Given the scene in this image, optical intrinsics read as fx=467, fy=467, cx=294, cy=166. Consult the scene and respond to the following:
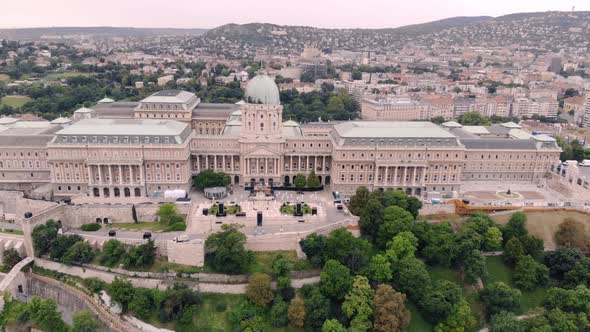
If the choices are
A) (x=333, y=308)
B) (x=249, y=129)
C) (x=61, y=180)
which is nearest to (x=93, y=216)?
(x=61, y=180)

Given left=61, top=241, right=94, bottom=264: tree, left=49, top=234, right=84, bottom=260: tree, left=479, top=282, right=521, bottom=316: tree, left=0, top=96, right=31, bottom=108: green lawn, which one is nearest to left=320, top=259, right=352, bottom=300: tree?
left=479, top=282, right=521, bottom=316: tree

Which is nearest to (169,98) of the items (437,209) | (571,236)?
(437,209)

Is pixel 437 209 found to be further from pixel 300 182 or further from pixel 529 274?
pixel 300 182

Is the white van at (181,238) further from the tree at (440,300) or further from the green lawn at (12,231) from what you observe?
the tree at (440,300)

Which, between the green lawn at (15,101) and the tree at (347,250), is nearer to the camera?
the tree at (347,250)

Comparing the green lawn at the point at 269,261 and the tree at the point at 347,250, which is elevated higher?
the tree at the point at 347,250

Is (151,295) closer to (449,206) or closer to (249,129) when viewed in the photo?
(249,129)

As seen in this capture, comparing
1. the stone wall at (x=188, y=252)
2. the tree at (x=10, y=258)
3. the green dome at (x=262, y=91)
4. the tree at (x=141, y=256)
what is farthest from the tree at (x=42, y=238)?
the green dome at (x=262, y=91)
